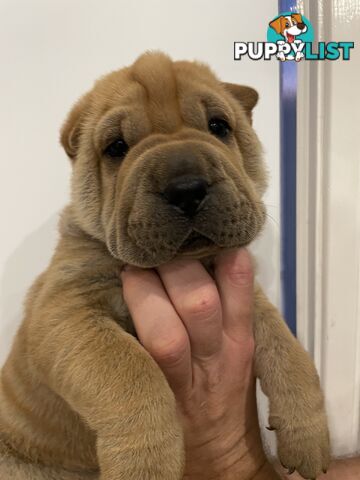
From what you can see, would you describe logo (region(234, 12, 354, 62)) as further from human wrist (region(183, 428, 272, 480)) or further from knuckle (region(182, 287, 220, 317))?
human wrist (region(183, 428, 272, 480))

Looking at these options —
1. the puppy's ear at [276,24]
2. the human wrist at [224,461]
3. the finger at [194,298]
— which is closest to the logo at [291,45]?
the puppy's ear at [276,24]

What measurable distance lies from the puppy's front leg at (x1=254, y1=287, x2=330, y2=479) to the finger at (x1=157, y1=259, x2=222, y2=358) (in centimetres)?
29

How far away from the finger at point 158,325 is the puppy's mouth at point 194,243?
22 cm

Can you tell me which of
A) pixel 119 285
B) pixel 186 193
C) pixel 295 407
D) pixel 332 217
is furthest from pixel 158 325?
pixel 332 217

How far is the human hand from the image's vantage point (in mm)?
1226

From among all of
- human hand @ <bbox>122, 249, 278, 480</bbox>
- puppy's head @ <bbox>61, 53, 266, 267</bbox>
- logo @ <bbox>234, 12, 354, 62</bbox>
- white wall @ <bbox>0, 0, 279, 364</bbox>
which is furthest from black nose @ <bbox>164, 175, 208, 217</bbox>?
logo @ <bbox>234, 12, 354, 62</bbox>

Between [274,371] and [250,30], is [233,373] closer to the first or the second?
[274,371]

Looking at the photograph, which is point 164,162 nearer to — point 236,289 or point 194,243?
point 194,243

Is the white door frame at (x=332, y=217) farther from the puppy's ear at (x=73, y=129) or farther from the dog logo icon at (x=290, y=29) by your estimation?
the puppy's ear at (x=73, y=129)

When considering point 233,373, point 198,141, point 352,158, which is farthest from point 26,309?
point 352,158

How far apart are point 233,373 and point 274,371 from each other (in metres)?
0.14

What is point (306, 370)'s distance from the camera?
1.41 m

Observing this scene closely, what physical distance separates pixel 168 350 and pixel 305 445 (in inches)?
22.8

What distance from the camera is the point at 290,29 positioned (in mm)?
2072
